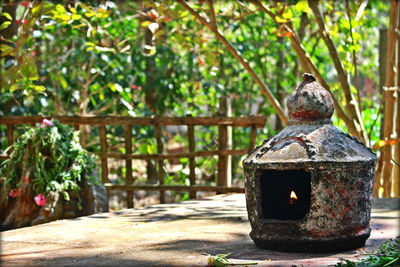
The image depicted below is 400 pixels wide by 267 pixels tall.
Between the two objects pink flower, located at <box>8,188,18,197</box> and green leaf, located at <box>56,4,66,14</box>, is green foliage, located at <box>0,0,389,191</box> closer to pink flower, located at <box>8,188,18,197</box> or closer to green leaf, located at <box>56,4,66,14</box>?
green leaf, located at <box>56,4,66,14</box>

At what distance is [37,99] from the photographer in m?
6.43

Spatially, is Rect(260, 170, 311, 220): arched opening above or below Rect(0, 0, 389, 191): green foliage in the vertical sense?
below

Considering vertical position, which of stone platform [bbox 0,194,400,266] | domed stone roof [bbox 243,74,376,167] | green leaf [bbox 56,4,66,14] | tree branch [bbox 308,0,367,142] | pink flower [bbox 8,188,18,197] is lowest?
stone platform [bbox 0,194,400,266]

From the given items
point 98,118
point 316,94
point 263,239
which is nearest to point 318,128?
point 316,94

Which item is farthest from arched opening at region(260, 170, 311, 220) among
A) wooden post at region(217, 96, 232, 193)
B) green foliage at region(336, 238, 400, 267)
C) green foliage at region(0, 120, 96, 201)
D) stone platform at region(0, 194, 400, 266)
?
wooden post at region(217, 96, 232, 193)

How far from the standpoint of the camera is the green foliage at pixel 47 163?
4.77m

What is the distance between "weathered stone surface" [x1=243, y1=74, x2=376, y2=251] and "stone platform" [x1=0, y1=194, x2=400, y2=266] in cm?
7

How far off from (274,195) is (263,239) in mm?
266

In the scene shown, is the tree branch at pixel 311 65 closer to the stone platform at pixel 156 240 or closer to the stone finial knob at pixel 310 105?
the stone platform at pixel 156 240

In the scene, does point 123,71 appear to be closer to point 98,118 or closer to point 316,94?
point 98,118

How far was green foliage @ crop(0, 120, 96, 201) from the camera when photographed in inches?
188

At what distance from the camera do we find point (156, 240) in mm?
3137

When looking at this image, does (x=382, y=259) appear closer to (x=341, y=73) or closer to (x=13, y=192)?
(x=341, y=73)

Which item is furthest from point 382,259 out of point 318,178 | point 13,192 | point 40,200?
point 13,192
